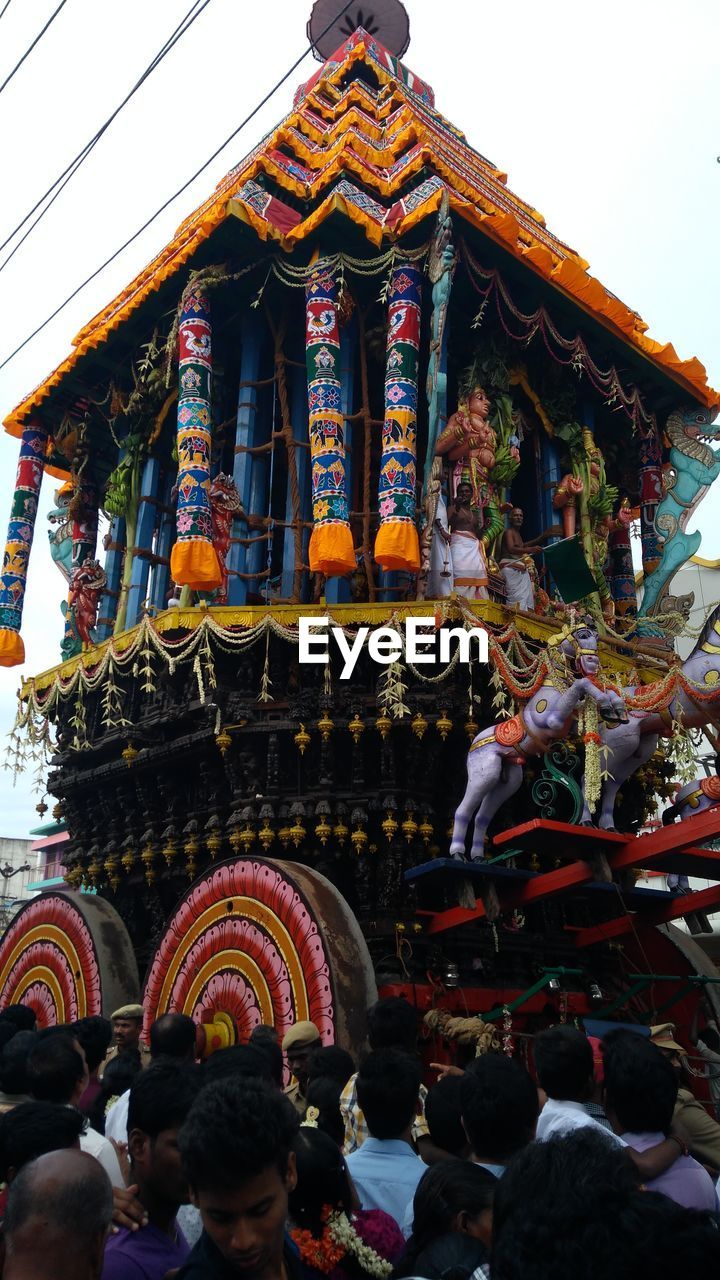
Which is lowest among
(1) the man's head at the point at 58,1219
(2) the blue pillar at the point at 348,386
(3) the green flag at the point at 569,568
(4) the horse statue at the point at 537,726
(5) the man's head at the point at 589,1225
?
(1) the man's head at the point at 58,1219

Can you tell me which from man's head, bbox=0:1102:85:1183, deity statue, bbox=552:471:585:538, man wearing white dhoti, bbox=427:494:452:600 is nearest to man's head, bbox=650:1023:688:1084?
man's head, bbox=0:1102:85:1183

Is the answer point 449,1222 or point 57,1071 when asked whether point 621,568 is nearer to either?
point 57,1071

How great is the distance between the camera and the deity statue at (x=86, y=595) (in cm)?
1577

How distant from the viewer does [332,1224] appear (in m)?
3.51

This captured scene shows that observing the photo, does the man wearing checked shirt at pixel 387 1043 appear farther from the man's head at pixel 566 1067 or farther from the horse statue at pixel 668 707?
the horse statue at pixel 668 707

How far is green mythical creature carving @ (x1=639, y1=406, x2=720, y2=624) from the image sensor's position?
16281 millimetres

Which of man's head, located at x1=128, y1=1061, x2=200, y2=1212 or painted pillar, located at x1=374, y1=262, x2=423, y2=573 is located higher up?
painted pillar, located at x1=374, y1=262, x2=423, y2=573

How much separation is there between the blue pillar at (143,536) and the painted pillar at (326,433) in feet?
13.1

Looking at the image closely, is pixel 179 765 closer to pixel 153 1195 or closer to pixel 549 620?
pixel 549 620

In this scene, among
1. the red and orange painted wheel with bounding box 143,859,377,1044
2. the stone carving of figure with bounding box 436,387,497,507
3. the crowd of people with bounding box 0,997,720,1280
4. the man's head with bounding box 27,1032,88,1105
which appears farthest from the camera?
the stone carving of figure with bounding box 436,387,497,507

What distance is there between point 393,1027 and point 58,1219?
162 inches

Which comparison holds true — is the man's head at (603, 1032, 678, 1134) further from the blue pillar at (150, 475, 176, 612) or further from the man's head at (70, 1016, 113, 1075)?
the blue pillar at (150, 475, 176, 612)

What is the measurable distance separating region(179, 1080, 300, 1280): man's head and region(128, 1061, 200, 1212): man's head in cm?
70

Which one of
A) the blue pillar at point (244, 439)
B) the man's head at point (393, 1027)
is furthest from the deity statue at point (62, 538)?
the man's head at point (393, 1027)
